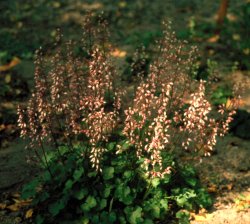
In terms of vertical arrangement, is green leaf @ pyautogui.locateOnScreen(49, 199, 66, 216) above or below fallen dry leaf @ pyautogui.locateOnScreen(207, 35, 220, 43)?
below

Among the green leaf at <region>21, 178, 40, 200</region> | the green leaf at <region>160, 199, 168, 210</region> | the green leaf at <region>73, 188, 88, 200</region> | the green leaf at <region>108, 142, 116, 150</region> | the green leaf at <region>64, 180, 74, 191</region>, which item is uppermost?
the green leaf at <region>108, 142, 116, 150</region>

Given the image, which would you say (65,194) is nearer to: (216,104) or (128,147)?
(128,147)

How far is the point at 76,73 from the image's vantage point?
16.5ft

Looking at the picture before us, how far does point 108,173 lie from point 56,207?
75 centimetres

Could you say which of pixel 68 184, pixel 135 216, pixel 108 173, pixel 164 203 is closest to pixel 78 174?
pixel 68 184

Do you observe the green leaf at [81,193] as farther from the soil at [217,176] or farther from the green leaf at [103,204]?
the soil at [217,176]

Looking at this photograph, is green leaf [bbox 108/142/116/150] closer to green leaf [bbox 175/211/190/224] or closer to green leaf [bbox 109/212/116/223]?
green leaf [bbox 109/212/116/223]

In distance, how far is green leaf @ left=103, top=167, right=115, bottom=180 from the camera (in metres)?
4.88

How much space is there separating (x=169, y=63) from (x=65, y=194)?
7.25ft

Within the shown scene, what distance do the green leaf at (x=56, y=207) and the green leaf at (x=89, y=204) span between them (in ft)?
0.88

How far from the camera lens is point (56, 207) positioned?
4879 mm

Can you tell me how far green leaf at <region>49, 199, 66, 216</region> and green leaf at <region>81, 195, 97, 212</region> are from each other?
267 millimetres

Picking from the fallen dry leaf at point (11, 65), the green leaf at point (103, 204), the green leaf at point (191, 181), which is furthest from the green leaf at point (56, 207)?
the fallen dry leaf at point (11, 65)

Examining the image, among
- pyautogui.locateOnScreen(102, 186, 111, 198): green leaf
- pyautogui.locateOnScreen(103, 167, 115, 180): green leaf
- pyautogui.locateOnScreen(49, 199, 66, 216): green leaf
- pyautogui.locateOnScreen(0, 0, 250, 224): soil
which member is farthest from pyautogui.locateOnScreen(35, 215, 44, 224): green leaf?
pyautogui.locateOnScreen(103, 167, 115, 180): green leaf
